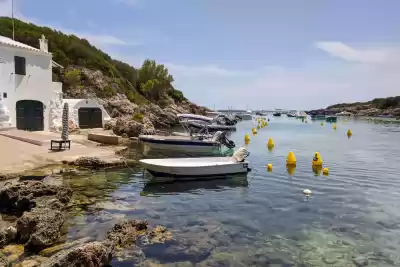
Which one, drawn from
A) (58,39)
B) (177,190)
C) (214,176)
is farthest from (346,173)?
(58,39)

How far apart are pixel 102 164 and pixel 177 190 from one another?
6.87 m

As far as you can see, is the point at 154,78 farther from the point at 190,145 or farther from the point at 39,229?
the point at 39,229

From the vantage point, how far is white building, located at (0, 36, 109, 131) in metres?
32.2

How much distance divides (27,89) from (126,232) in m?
27.8

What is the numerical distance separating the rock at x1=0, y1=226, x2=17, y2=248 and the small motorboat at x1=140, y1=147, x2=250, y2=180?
1058 cm

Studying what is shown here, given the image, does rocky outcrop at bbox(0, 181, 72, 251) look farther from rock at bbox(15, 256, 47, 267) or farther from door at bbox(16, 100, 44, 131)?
door at bbox(16, 100, 44, 131)

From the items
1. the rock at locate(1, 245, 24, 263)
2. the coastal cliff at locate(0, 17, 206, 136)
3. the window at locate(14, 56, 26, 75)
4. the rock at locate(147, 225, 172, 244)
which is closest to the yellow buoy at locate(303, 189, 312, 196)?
the rock at locate(147, 225, 172, 244)

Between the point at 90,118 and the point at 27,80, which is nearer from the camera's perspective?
the point at 27,80

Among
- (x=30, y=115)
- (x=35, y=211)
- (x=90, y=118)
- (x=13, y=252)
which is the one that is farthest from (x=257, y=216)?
(x=90, y=118)

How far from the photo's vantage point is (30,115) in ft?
115

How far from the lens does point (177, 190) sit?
66.1ft

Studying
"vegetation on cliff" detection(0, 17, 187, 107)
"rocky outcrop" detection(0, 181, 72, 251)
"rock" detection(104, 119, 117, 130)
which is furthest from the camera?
"vegetation on cliff" detection(0, 17, 187, 107)

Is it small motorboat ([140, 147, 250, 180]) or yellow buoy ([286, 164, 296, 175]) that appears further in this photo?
yellow buoy ([286, 164, 296, 175])

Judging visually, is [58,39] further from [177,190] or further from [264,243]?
[264,243]
